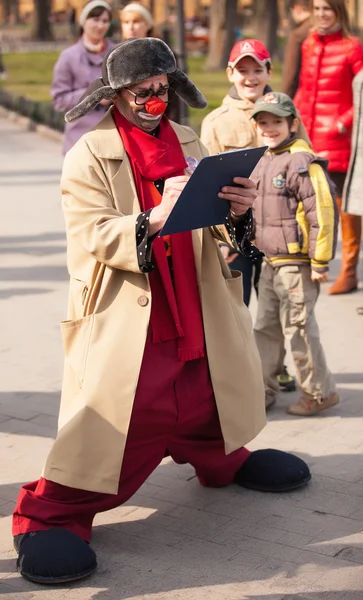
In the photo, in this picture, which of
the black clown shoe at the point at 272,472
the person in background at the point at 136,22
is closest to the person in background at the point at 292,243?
the black clown shoe at the point at 272,472

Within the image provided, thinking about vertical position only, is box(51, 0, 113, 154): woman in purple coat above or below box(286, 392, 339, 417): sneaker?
above

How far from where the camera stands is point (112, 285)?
4.29 metres

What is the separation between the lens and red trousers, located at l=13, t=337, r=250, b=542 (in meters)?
4.32

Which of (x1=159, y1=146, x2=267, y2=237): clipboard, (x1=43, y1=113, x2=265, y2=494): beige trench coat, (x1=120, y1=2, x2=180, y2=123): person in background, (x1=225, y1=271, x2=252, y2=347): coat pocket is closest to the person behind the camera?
(x1=159, y1=146, x2=267, y2=237): clipboard

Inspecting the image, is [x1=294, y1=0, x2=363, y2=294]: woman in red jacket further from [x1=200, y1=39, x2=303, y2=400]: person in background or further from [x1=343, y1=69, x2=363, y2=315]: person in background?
[x1=200, y1=39, x2=303, y2=400]: person in background

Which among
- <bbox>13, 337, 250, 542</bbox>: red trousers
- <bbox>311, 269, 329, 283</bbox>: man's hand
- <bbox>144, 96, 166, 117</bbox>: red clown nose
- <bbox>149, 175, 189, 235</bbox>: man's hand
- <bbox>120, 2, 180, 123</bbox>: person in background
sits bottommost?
<bbox>13, 337, 250, 542</bbox>: red trousers

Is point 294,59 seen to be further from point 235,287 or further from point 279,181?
point 235,287

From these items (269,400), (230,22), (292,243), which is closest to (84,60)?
(292,243)

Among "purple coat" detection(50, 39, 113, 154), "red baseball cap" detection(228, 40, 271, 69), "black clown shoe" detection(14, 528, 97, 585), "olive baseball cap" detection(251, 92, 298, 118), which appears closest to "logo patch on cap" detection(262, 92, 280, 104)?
A: "olive baseball cap" detection(251, 92, 298, 118)

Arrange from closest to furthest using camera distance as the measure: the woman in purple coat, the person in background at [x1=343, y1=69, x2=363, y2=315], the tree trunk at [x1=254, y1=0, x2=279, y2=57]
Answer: the person in background at [x1=343, y1=69, x2=363, y2=315] < the woman in purple coat < the tree trunk at [x1=254, y1=0, x2=279, y2=57]

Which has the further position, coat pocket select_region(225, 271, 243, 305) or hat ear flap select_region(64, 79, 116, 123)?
coat pocket select_region(225, 271, 243, 305)

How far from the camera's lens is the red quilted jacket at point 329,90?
7906mm

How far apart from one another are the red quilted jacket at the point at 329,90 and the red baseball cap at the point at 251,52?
2.06 metres

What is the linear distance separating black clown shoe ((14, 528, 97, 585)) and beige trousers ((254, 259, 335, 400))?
1.91m
